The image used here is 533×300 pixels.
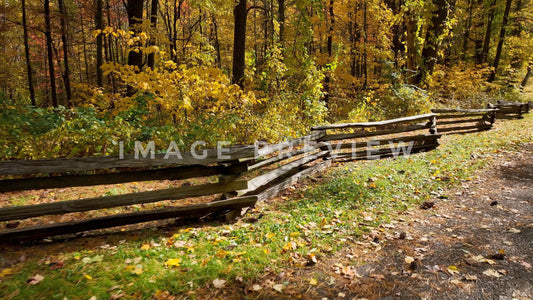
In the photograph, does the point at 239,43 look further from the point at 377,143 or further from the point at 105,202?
the point at 105,202

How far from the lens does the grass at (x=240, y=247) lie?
2.83 meters

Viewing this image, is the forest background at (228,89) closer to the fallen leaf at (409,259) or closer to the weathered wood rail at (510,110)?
the weathered wood rail at (510,110)

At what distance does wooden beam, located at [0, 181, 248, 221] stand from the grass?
0.51 meters

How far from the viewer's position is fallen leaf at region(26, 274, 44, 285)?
2750mm

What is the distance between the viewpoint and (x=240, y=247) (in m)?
3.75

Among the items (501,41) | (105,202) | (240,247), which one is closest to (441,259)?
(240,247)

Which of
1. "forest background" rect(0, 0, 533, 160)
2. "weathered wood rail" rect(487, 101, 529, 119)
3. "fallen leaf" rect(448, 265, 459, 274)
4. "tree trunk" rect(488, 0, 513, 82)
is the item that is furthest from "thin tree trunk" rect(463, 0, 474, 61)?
"fallen leaf" rect(448, 265, 459, 274)

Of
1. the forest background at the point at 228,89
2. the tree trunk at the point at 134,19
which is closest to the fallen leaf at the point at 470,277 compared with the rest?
the forest background at the point at 228,89

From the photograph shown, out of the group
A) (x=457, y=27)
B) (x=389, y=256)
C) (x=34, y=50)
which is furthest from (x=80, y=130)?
(x=457, y=27)

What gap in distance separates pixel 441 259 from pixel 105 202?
4328mm

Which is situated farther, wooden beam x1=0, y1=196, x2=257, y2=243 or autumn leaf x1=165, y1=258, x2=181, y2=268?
wooden beam x1=0, y1=196, x2=257, y2=243

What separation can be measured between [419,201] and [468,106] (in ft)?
48.2

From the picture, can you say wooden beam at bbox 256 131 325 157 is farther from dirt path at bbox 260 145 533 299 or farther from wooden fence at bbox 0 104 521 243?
dirt path at bbox 260 145 533 299

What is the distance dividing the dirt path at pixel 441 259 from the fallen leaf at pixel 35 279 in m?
2.23
